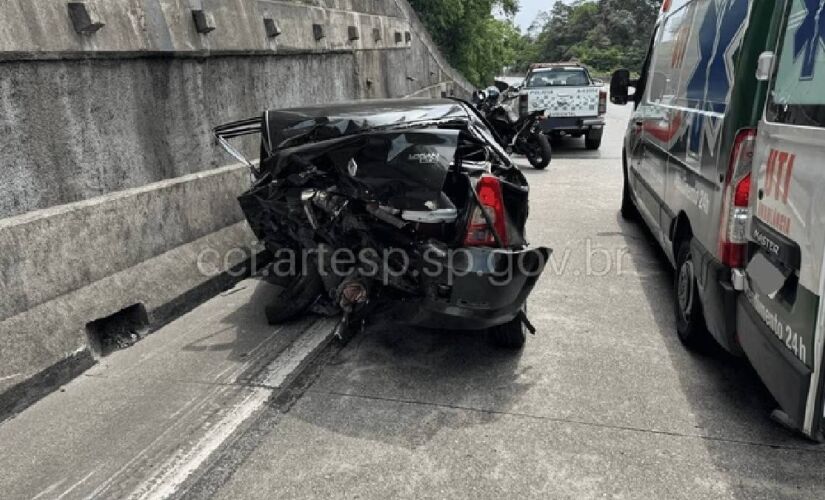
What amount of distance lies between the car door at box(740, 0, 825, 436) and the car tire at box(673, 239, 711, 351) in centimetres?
104

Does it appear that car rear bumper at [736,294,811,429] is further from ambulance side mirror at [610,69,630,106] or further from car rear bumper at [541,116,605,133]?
car rear bumper at [541,116,605,133]

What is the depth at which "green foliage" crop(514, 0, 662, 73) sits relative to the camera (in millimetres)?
90812

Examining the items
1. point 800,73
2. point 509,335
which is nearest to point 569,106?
point 509,335

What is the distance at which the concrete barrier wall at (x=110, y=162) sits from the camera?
413 cm

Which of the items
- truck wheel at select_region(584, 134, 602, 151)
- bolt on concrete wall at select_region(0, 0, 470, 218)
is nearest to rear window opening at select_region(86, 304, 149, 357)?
bolt on concrete wall at select_region(0, 0, 470, 218)

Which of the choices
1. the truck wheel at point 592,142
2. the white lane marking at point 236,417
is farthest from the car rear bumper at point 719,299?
the truck wheel at point 592,142

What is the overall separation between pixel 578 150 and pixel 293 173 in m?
12.0

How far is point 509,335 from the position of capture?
4316 millimetres

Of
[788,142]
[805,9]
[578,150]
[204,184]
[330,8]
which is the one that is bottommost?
[578,150]

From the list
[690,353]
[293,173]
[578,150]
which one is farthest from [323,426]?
[578,150]

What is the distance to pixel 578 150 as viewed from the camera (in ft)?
50.1

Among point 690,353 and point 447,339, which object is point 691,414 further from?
point 447,339

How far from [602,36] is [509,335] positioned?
337 feet

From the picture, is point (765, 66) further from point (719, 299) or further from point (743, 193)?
point (719, 299)
